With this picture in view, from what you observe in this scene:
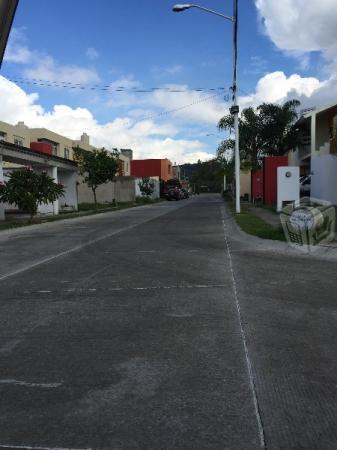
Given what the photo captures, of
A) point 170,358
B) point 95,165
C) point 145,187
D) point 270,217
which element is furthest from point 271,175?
point 145,187

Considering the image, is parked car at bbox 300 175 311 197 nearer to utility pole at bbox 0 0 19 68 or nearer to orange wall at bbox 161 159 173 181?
utility pole at bbox 0 0 19 68

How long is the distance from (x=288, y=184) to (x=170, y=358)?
19542 millimetres

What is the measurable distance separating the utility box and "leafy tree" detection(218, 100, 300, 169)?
17.1 m

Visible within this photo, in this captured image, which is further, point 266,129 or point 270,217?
point 266,129

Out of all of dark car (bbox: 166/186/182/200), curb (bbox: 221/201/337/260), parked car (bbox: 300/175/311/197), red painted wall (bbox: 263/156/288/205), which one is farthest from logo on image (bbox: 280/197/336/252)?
dark car (bbox: 166/186/182/200)

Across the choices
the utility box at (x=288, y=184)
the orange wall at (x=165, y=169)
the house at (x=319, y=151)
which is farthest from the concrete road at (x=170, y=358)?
the orange wall at (x=165, y=169)

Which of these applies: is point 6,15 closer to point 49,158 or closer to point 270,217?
point 270,217

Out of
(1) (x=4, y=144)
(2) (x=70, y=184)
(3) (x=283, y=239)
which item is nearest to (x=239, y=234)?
(3) (x=283, y=239)

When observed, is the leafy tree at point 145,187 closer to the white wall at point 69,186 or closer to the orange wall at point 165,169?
the white wall at point 69,186

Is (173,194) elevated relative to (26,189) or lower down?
lower down

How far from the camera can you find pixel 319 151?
32.9m

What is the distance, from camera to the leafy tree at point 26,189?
23422 mm

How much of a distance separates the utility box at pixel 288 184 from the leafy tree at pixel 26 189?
1082 centimetres

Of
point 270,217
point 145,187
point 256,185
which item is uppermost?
point 145,187
